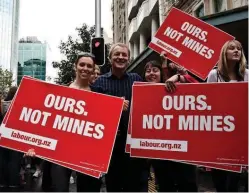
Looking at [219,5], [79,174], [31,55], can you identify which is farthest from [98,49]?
[31,55]

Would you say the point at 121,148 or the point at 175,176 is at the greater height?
the point at 121,148

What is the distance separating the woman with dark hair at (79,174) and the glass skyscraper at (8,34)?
93068 millimetres

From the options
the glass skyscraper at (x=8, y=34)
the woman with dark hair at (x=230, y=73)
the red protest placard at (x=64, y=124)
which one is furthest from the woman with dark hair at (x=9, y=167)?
the glass skyscraper at (x=8, y=34)

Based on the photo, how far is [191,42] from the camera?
13.9 feet

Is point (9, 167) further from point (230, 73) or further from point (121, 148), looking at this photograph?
point (230, 73)

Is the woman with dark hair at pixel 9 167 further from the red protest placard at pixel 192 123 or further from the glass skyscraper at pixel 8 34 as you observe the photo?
the glass skyscraper at pixel 8 34

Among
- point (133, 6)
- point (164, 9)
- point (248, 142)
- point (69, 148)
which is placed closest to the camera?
→ point (248, 142)

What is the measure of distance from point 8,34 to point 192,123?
104 m

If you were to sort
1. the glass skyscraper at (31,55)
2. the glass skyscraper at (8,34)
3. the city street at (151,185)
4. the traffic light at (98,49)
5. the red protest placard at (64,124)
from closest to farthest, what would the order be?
the red protest placard at (64,124), the city street at (151,185), the traffic light at (98,49), the glass skyscraper at (8,34), the glass skyscraper at (31,55)

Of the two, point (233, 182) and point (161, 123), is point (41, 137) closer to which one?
point (161, 123)

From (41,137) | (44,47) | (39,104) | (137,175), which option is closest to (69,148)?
(41,137)

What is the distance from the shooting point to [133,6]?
2636cm

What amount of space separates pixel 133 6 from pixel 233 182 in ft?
80.4

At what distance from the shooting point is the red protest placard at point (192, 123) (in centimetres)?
280
